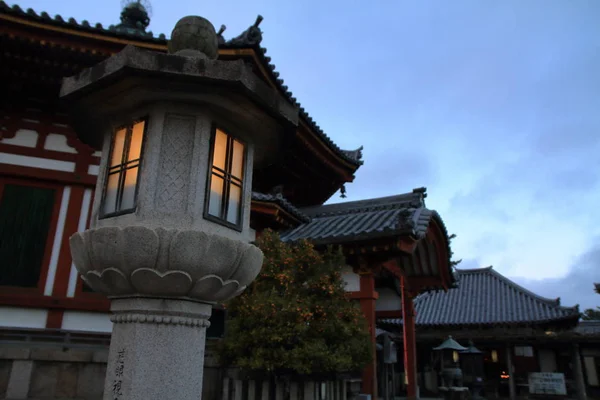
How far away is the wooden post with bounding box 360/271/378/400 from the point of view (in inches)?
311

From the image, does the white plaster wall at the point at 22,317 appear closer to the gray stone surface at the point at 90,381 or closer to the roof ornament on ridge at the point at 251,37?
the gray stone surface at the point at 90,381

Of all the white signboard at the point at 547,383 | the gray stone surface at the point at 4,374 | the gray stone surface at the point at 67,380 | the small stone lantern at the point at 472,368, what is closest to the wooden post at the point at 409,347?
the small stone lantern at the point at 472,368

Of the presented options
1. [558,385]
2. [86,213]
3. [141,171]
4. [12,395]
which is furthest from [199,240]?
[558,385]

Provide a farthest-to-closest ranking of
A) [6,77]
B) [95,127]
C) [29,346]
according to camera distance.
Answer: [6,77] → [29,346] → [95,127]

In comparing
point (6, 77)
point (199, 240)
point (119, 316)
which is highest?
point (6, 77)

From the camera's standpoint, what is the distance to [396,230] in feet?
24.7

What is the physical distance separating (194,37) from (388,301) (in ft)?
34.1

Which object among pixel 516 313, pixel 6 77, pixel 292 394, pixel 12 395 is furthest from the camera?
pixel 516 313

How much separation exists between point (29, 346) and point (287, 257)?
12.7 feet

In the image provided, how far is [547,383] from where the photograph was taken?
2056 cm

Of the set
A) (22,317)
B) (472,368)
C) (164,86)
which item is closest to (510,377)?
(472,368)

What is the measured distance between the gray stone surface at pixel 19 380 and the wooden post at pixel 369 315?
514 cm

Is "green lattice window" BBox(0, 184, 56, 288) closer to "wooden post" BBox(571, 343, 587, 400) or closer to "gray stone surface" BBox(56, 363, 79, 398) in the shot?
"gray stone surface" BBox(56, 363, 79, 398)

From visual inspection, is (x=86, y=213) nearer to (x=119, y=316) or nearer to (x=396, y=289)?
(x=119, y=316)
